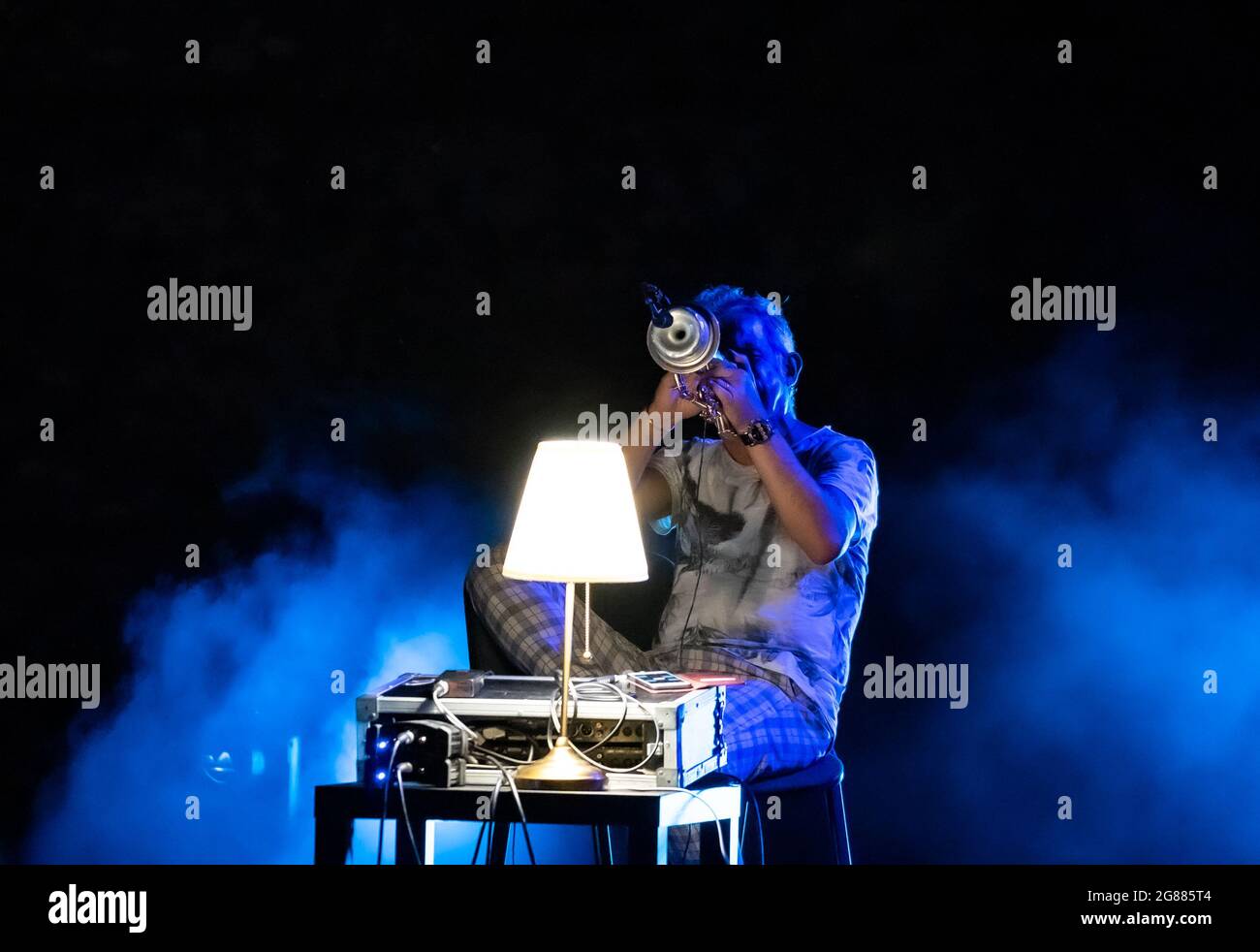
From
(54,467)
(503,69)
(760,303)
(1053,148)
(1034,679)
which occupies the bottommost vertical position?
(1034,679)

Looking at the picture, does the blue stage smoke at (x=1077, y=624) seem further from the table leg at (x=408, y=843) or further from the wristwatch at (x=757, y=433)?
the table leg at (x=408, y=843)

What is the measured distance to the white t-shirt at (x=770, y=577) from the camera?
261cm

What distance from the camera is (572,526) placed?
Answer: 6.48 ft

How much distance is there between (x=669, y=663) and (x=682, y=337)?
63cm

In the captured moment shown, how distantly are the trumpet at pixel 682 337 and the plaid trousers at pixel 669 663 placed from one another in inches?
19.3

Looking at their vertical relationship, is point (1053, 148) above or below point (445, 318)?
above

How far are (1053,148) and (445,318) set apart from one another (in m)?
1.49

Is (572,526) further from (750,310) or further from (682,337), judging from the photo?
(750,310)

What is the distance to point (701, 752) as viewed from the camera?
207cm

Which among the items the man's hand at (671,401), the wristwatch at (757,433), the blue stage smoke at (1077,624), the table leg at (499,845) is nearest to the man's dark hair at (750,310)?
the man's hand at (671,401)

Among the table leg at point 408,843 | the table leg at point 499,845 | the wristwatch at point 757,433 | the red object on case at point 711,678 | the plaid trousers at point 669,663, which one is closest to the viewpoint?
the table leg at point 408,843

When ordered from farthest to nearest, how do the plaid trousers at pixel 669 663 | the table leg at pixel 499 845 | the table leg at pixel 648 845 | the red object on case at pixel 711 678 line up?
the table leg at pixel 499 845, the plaid trousers at pixel 669 663, the red object on case at pixel 711 678, the table leg at pixel 648 845

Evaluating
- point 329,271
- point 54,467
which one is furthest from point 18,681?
point 329,271

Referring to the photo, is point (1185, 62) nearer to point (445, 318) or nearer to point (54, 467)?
point (445, 318)
